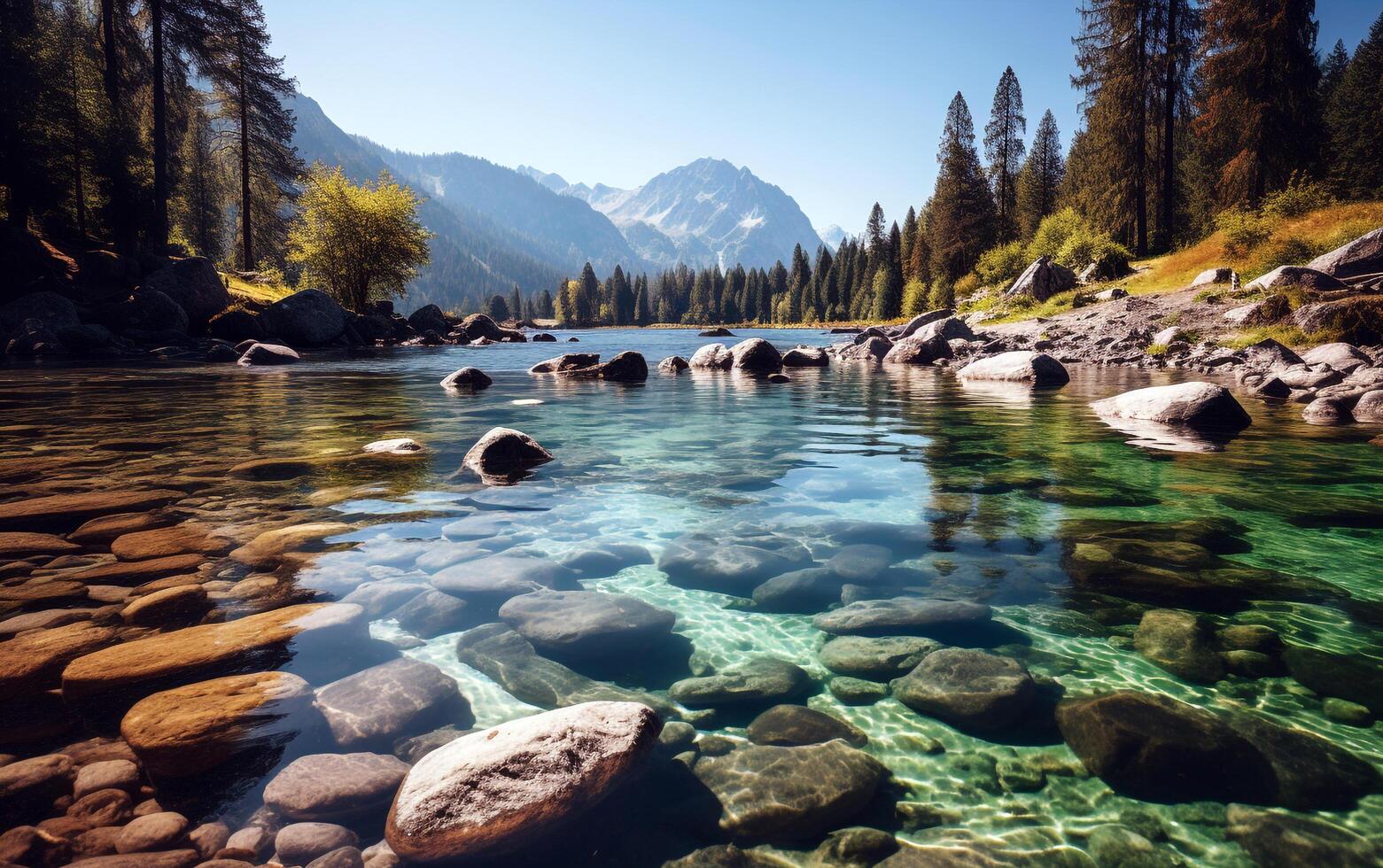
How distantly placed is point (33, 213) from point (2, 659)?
115 feet

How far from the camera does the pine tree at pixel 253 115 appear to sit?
31594 mm

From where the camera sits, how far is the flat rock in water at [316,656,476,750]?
8.51 ft

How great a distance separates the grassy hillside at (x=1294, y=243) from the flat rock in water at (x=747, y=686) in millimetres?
25549

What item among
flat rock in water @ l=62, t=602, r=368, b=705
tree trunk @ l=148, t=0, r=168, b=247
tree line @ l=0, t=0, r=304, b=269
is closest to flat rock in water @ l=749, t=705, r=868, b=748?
flat rock in water @ l=62, t=602, r=368, b=705

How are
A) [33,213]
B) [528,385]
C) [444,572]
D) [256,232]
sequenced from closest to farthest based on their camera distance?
[444,572], [528,385], [33,213], [256,232]

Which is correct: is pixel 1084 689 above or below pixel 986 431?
below

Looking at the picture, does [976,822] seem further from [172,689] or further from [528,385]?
[528,385]

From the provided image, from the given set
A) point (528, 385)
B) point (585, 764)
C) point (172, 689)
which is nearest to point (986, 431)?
point (585, 764)

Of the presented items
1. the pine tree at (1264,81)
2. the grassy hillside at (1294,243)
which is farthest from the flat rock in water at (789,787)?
the pine tree at (1264,81)

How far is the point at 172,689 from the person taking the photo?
2.71m

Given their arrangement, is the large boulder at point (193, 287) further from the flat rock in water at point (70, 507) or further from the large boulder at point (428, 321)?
the flat rock in water at point (70, 507)

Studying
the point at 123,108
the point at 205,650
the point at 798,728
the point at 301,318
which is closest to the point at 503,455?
the point at 205,650

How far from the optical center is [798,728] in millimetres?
2684

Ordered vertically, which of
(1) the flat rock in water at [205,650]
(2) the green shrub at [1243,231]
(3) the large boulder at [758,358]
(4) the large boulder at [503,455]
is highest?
(2) the green shrub at [1243,231]
